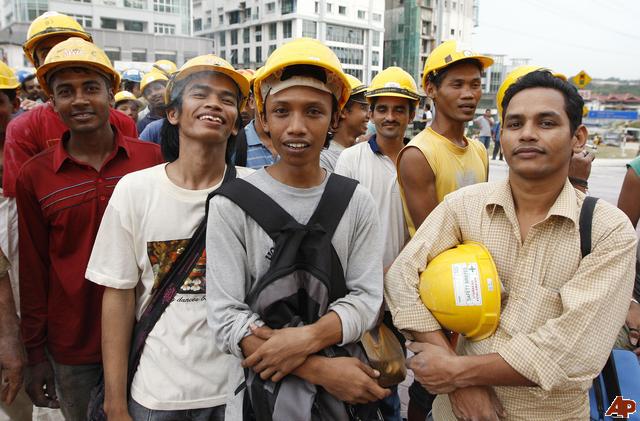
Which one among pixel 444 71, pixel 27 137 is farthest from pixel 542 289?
pixel 27 137

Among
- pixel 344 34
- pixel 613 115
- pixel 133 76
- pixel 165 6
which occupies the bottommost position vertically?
pixel 613 115

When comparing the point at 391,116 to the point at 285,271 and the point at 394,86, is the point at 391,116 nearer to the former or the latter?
the point at 394,86

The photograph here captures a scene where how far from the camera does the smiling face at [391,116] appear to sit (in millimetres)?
3613

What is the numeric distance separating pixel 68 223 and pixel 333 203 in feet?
4.22

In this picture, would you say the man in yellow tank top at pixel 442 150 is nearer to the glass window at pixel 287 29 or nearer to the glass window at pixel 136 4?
the glass window at pixel 136 4

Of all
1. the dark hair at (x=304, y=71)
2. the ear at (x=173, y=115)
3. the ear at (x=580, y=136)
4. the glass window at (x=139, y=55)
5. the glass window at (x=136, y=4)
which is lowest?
the ear at (x=580, y=136)

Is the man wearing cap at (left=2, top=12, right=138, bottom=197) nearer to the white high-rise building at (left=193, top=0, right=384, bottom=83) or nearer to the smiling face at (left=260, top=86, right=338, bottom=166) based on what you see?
the smiling face at (left=260, top=86, right=338, bottom=166)

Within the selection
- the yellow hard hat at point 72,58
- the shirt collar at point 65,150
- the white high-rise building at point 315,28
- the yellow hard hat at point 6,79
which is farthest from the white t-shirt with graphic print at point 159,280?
the white high-rise building at point 315,28

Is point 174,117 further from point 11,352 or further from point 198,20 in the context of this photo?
point 198,20

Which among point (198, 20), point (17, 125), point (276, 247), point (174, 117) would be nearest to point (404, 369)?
point (276, 247)

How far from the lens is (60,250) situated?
2.27m

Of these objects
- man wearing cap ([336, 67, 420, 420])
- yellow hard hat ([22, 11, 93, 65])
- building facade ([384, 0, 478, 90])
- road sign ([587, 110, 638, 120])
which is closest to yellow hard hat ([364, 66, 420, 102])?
man wearing cap ([336, 67, 420, 420])

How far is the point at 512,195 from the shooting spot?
82.0 inches

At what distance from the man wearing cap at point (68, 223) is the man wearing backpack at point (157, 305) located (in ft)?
1.23
